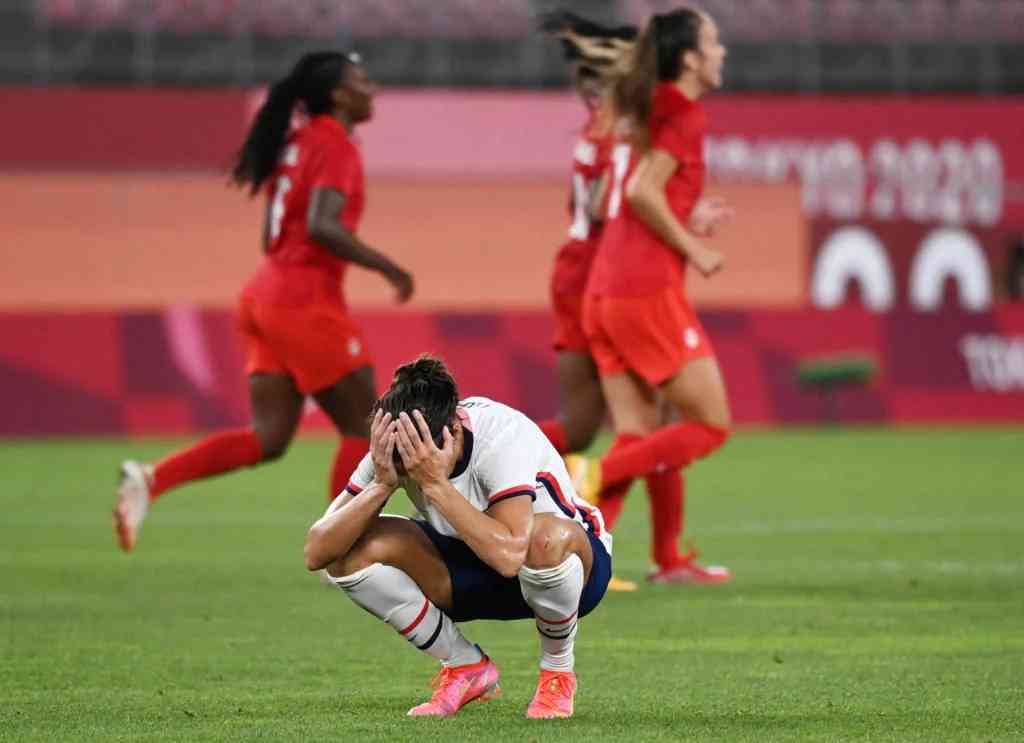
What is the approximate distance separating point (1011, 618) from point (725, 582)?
60.4 inches

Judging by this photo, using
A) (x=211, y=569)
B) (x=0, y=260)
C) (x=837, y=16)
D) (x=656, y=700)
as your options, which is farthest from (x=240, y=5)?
(x=656, y=700)

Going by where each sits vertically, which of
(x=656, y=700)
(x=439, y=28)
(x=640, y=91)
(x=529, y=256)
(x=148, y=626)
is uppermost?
(x=640, y=91)

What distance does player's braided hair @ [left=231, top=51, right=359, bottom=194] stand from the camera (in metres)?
9.60

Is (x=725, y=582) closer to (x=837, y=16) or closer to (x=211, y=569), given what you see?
(x=211, y=569)

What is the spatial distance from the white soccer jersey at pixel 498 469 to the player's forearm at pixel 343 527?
0.24 ft

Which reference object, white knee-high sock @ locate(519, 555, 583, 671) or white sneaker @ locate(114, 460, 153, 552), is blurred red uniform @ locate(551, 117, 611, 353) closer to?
white sneaker @ locate(114, 460, 153, 552)

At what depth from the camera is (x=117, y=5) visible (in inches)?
1011

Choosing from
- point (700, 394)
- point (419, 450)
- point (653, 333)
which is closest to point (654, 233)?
point (653, 333)

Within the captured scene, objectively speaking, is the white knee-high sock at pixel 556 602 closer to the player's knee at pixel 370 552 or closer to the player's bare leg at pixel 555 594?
the player's bare leg at pixel 555 594

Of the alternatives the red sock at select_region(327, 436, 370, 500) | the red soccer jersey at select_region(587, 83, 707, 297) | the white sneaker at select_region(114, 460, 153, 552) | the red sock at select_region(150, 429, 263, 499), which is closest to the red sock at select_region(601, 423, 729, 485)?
the red soccer jersey at select_region(587, 83, 707, 297)

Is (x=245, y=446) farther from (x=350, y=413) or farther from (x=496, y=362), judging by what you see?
(x=496, y=362)

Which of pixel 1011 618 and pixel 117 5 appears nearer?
pixel 1011 618

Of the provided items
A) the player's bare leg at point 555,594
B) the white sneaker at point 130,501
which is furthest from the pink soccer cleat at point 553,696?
the white sneaker at point 130,501

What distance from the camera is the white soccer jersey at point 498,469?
559 cm
